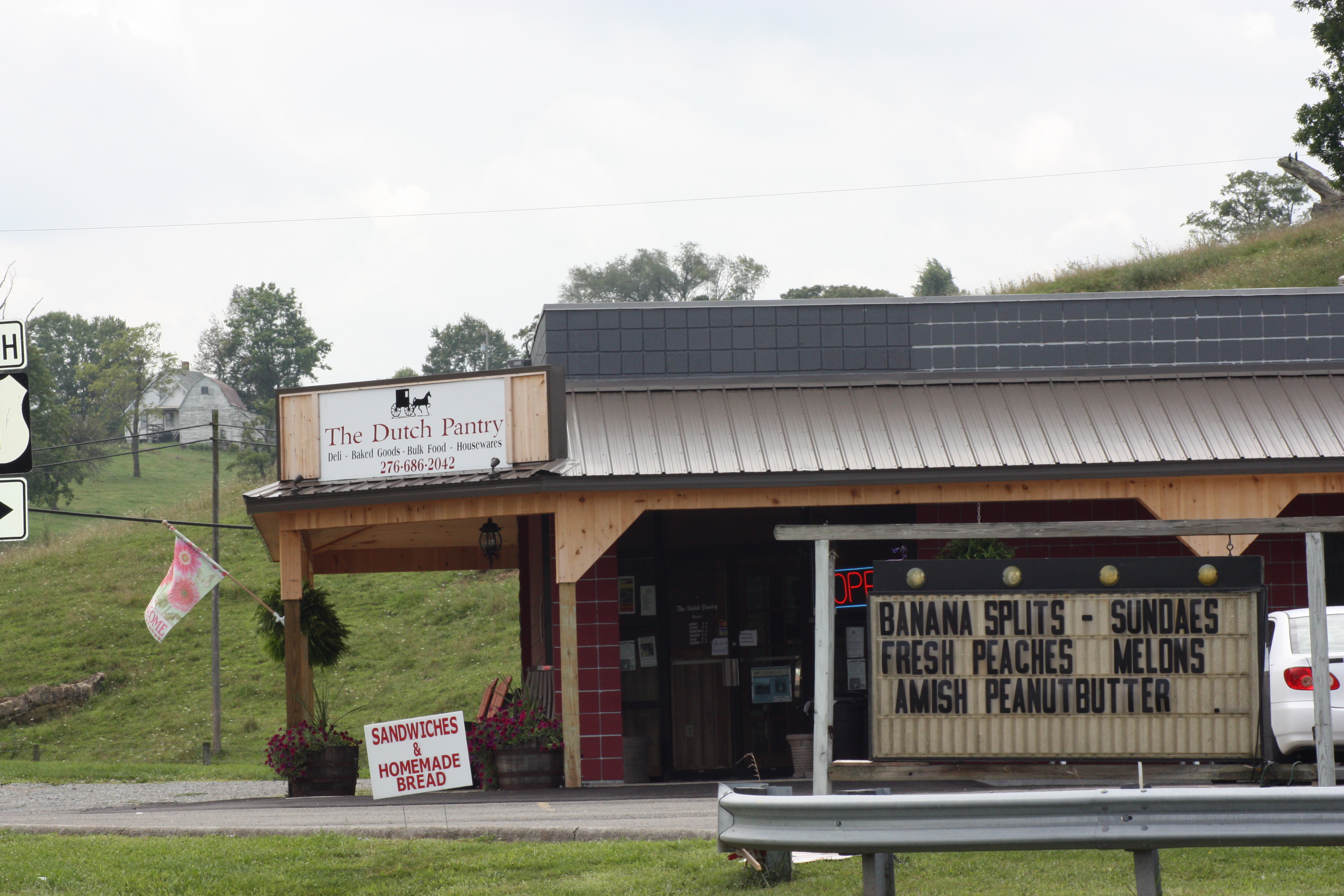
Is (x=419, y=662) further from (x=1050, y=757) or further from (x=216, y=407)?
(x=216, y=407)

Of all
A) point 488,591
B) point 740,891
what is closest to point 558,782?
point 740,891

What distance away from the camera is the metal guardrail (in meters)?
4.80

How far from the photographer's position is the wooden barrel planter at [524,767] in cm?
1340

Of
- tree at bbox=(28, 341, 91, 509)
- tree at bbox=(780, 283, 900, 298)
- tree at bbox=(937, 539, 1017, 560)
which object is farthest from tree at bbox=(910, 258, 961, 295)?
tree at bbox=(937, 539, 1017, 560)

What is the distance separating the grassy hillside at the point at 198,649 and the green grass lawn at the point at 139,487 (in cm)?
1004

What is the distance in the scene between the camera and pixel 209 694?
36625mm

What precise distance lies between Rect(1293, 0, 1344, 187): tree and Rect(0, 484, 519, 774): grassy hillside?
2350cm

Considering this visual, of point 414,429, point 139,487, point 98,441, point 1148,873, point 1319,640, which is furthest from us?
point 139,487

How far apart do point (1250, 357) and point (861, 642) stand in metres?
5.55

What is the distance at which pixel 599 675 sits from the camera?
14797mm

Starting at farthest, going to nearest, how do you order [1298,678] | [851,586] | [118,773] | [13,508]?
[118,773], [851,586], [1298,678], [13,508]

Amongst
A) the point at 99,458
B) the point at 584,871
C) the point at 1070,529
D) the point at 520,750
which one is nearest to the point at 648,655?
the point at 520,750

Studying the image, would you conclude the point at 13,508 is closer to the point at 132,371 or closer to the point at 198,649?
the point at 198,649

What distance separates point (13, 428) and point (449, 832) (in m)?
3.66
